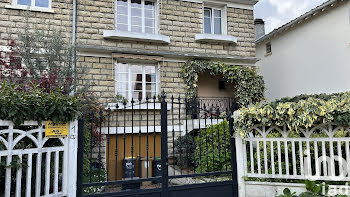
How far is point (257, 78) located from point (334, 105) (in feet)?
18.7

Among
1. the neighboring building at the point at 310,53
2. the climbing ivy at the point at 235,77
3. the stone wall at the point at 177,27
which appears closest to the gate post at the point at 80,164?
the stone wall at the point at 177,27

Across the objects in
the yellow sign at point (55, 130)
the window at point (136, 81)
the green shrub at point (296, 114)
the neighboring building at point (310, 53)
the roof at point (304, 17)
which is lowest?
the yellow sign at point (55, 130)

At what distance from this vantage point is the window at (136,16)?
8.69m

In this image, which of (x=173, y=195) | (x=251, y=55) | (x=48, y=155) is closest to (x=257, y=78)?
(x=251, y=55)

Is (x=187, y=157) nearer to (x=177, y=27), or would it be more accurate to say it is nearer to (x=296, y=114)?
(x=296, y=114)

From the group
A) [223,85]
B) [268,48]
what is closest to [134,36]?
[223,85]

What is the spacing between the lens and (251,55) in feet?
32.8

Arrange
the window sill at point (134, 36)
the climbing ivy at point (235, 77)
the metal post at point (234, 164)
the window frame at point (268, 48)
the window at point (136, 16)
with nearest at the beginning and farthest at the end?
1. the metal post at point (234, 164)
2. the window sill at point (134, 36)
3. the window at point (136, 16)
4. the climbing ivy at point (235, 77)
5. the window frame at point (268, 48)

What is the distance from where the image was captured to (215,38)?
9281mm

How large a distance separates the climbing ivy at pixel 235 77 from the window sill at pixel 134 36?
1.33 metres

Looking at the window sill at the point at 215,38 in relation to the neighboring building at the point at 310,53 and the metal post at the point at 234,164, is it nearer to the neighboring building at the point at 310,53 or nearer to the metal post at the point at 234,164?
the neighboring building at the point at 310,53

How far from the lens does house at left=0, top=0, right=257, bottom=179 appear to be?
25.5 feet

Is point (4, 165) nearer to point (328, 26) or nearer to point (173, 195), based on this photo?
point (173, 195)

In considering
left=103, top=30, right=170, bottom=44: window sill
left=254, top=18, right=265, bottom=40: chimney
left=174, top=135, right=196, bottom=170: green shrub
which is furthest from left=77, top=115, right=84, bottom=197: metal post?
left=254, top=18, right=265, bottom=40: chimney
